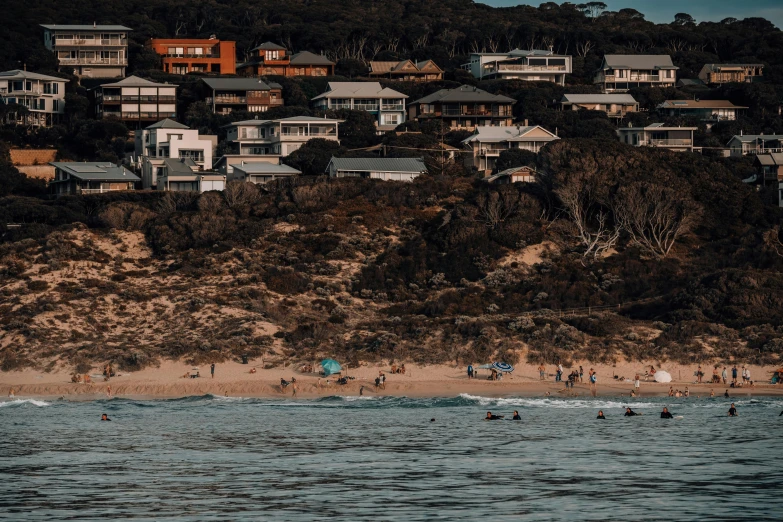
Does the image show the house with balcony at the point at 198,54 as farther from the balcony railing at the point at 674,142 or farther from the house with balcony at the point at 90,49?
the balcony railing at the point at 674,142

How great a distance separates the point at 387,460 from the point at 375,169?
63386 millimetres

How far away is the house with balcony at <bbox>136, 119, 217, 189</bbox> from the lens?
4535 inches

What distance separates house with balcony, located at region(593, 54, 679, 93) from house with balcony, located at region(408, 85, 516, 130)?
29523 mm

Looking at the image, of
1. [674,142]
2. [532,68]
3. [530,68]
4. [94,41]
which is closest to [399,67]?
[530,68]

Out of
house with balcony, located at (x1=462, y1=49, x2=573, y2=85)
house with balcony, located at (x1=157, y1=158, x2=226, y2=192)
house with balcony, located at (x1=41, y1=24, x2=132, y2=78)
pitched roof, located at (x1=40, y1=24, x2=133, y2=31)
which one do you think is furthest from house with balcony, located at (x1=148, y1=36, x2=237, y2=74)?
house with balcony, located at (x1=157, y1=158, x2=226, y2=192)

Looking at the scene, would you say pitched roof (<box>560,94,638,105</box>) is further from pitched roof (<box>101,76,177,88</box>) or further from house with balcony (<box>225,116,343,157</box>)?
pitched roof (<box>101,76,177,88</box>)

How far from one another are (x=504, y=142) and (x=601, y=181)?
30411 mm

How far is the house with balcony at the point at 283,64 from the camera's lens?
161 m

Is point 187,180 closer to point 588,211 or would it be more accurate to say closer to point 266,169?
point 266,169

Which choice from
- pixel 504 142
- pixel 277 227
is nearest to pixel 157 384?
pixel 277 227

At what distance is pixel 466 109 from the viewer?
137625 mm

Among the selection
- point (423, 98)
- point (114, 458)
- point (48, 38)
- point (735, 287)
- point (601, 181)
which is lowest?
point (114, 458)

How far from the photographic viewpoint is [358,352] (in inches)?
2793

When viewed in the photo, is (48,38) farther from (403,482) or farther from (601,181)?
(403,482)
